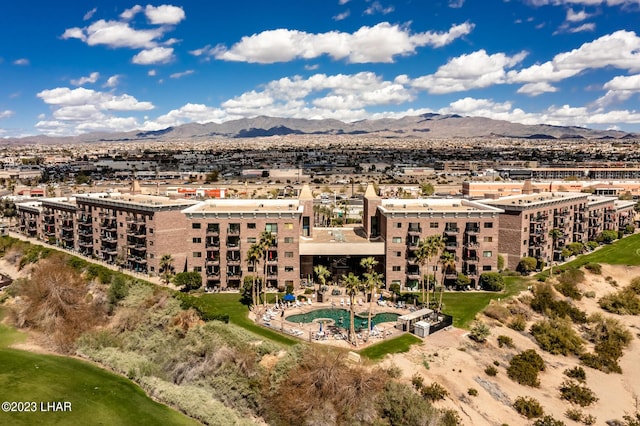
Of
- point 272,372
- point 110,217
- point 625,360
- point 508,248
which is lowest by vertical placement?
point 625,360

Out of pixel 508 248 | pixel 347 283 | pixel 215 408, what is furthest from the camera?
pixel 508 248

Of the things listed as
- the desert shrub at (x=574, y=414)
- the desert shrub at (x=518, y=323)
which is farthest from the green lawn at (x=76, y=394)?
the desert shrub at (x=518, y=323)

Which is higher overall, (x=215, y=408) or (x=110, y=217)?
(x=110, y=217)

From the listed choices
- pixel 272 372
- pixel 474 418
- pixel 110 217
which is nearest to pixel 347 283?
pixel 272 372

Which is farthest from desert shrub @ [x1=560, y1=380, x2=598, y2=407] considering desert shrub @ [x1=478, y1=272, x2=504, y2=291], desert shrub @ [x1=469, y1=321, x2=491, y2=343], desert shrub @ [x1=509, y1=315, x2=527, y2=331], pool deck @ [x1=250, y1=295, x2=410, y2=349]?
desert shrub @ [x1=478, y1=272, x2=504, y2=291]

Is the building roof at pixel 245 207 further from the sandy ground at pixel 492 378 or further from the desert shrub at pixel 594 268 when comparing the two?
the desert shrub at pixel 594 268

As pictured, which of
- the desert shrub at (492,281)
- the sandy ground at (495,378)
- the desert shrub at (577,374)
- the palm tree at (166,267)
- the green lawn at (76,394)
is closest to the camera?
the green lawn at (76,394)

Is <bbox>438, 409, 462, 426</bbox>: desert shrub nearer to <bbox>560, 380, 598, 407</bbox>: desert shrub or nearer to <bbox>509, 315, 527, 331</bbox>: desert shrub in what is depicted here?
<bbox>560, 380, 598, 407</bbox>: desert shrub

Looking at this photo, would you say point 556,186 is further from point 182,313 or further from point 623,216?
point 182,313
